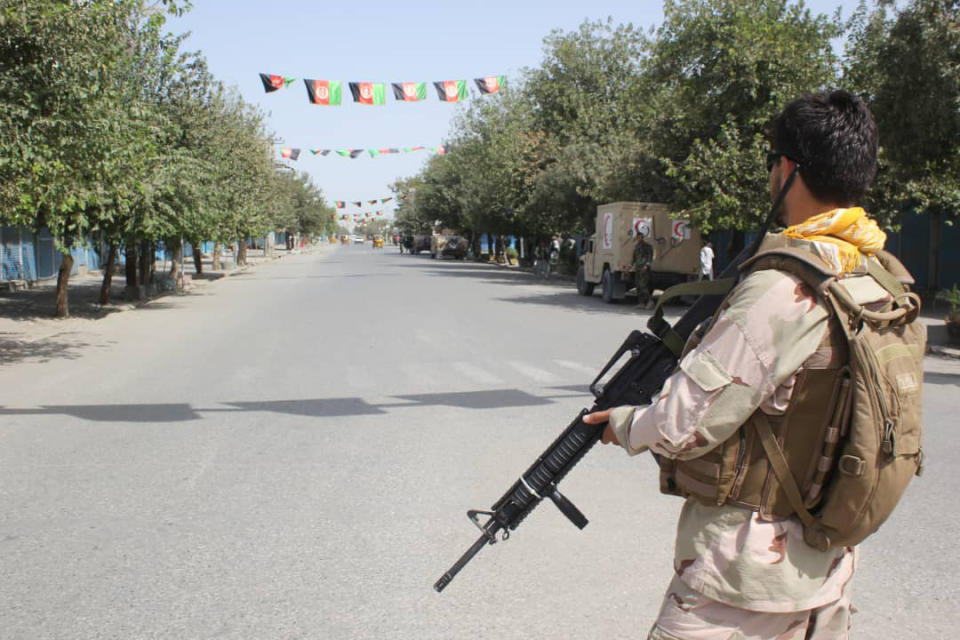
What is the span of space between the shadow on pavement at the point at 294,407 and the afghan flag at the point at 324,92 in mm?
21180

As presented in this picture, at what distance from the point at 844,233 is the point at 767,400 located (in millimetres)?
376

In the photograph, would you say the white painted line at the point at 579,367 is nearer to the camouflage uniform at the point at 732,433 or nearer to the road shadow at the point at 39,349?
the road shadow at the point at 39,349

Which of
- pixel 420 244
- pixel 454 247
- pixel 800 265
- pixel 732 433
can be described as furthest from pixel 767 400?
pixel 420 244

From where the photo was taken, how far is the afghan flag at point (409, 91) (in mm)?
29000

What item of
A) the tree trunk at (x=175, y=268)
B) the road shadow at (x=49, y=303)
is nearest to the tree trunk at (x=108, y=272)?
the road shadow at (x=49, y=303)

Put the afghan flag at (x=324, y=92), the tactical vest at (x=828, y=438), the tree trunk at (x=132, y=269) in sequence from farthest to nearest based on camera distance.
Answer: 1. the afghan flag at (x=324, y=92)
2. the tree trunk at (x=132, y=269)
3. the tactical vest at (x=828, y=438)

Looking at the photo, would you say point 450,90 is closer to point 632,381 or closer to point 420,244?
point 632,381

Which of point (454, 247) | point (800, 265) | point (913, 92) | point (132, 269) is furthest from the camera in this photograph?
point (454, 247)

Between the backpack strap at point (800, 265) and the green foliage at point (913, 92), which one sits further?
the green foliage at point (913, 92)

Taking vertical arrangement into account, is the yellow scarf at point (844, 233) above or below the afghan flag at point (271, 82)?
below

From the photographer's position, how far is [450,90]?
97.3 ft

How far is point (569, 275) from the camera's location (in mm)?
35938

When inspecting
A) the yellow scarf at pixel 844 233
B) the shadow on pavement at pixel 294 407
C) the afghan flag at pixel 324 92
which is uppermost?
the afghan flag at pixel 324 92

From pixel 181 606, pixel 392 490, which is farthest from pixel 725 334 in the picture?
pixel 392 490
